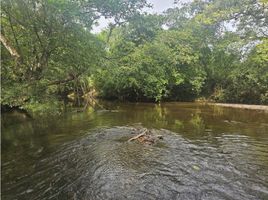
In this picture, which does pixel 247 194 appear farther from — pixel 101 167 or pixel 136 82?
pixel 136 82

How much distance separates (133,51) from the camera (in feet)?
70.1

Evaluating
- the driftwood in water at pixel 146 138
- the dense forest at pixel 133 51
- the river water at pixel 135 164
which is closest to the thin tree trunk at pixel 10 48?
the dense forest at pixel 133 51

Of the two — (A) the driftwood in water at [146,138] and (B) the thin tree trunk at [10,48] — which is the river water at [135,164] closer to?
(A) the driftwood in water at [146,138]

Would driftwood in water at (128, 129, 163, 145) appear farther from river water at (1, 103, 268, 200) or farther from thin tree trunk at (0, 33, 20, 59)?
thin tree trunk at (0, 33, 20, 59)

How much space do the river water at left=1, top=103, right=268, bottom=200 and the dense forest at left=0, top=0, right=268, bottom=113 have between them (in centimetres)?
210

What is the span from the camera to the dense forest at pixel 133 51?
9312 mm

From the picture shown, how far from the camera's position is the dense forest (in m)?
9.31

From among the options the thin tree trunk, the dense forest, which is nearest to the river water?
the dense forest

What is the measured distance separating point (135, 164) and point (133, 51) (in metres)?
14.5

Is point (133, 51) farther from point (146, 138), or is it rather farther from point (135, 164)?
point (135, 164)

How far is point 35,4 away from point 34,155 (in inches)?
201

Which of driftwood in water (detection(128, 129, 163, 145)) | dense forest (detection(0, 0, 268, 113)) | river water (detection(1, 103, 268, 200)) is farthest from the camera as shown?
driftwood in water (detection(128, 129, 163, 145))

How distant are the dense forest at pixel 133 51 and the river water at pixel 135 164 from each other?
2100mm

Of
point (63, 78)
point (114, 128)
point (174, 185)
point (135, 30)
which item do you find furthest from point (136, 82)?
point (174, 185)
